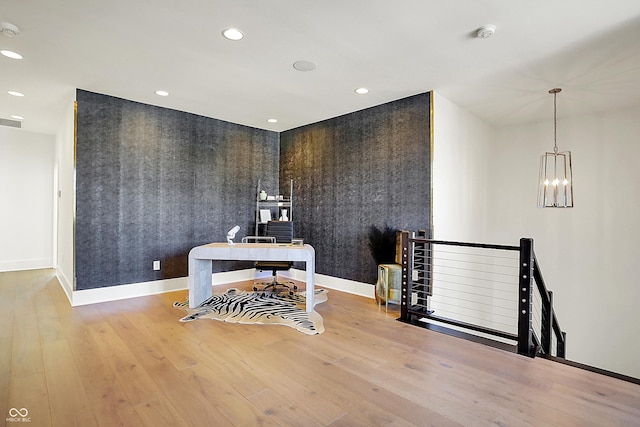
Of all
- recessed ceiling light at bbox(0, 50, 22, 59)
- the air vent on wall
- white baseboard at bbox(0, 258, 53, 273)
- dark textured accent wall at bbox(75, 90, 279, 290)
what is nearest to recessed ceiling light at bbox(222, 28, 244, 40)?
recessed ceiling light at bbox(0, 50, 22, 59)

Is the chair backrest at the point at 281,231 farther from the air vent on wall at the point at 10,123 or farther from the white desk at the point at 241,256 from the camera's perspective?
the air vent on wall at the point at 10,123

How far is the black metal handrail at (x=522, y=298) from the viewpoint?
116 inches

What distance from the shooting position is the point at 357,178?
5070 mm

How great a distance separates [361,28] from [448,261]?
3314mm

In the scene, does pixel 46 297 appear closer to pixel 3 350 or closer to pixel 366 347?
pixel 3 350

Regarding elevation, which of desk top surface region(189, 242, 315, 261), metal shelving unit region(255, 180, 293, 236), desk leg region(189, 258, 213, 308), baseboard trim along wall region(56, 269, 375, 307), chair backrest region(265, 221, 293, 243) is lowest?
baseboard trim along wall region(56, 269, 375, 307)

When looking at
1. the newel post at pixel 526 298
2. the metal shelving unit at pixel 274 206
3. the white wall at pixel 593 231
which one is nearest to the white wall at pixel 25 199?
the metal shelving unit at pixel 274 206

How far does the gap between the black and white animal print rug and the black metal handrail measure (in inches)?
44.3

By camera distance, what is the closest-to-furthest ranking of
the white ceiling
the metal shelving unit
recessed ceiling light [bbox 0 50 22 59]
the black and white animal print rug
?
the white ceiling
recessed ceiling light [bbox 0 50 22 59]
the black and white animal print rug
the metal shelving unit

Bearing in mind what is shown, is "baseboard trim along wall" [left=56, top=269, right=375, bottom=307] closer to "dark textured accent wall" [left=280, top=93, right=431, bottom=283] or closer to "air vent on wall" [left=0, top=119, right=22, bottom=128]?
"dark textured accent wall" [left=280, top=93, right=431, bottom=283]

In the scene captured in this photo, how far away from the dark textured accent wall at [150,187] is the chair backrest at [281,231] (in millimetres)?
766

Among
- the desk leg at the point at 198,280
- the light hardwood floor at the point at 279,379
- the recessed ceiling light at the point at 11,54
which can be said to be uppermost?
the recessed ceiling light at the point at 11,54

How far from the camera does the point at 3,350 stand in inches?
113

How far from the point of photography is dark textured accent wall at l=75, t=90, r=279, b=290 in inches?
169
